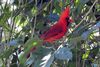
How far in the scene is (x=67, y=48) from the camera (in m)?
0.67

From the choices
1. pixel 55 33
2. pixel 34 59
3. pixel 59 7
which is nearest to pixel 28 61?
pixel 34 59

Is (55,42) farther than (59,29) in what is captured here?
No

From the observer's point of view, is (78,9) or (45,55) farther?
(78,9)

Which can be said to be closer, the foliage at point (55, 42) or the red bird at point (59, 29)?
the foliage at point (55, 42)

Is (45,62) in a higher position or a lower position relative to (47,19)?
lower

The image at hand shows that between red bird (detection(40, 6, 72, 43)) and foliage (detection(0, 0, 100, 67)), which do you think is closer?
foliage (detection(0, 0, 100, 67))

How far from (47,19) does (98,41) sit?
284mm

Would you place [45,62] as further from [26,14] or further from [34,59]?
[26,14]

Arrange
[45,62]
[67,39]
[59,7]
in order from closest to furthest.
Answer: [45,62] < [67,39] < [59,7]

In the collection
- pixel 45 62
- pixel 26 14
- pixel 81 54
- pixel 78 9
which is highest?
pixel 26 14

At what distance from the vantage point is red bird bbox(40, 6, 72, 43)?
868 millimetres

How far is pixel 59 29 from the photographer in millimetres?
987

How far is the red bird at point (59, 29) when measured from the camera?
87 centimetres

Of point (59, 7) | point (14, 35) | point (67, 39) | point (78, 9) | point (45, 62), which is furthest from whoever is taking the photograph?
point (14, 35)
